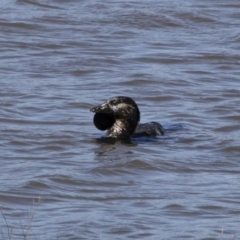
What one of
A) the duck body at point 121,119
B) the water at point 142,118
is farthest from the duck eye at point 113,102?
the water at point 142,118

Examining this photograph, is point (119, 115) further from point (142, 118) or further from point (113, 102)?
point (142, 118)

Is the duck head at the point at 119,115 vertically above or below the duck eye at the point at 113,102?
below

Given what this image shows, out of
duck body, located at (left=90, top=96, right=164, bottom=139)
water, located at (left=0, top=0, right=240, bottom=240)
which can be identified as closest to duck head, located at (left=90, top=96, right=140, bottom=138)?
duck body, located at (left=90, top=96, right=164, bottom=139)

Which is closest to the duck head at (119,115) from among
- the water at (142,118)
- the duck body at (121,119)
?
the duck body at (121,119)

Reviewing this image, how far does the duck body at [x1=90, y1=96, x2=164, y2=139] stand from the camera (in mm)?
12086

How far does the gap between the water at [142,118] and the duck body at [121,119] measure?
0.19 m

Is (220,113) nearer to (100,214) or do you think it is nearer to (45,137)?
(45,137)

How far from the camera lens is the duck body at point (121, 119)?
476 inches

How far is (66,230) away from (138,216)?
73 cm

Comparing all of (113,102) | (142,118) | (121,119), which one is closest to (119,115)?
(121,119)

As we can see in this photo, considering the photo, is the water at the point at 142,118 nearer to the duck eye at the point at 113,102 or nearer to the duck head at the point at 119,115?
the duck head at the point at 119,115

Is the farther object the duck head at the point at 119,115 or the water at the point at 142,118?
the duck head at the point at 119,115

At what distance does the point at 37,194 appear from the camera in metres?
9.45

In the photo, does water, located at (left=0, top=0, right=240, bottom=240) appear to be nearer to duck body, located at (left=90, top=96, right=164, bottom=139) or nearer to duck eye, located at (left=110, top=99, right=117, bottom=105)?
duck body, located at (left=90, top=96, right=164, bottom=139)
